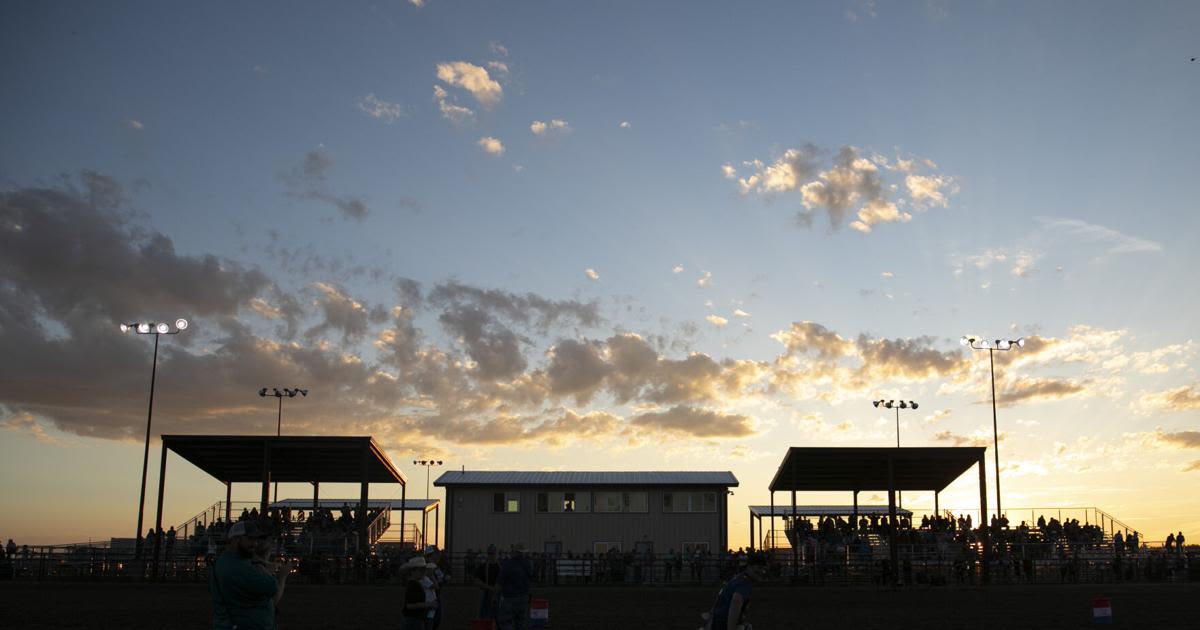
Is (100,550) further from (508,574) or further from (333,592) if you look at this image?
(508,574)

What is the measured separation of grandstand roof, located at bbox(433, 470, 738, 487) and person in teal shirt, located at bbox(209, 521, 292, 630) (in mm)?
46551

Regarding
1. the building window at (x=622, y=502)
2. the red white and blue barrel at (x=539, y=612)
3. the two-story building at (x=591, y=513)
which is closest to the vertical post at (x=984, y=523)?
the two-story building at (x=591, y=513)

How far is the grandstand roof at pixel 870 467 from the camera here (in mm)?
45688

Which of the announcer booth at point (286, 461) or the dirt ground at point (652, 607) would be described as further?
the announcer booth at point (286, 461)

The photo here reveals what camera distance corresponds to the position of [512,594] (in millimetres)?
16688

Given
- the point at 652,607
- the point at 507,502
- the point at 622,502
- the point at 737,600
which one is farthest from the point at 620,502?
the point at 737,600

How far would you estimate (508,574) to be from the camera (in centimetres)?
1670

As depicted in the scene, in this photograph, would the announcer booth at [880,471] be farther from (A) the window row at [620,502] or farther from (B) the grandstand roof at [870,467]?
(A) the window row at [620,502]

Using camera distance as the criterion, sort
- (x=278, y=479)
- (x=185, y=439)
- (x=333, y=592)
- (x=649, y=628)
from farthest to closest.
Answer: (x=278, y=479)
(x=185, y=439)
(x=333, y=592)
(x=649, y=628)

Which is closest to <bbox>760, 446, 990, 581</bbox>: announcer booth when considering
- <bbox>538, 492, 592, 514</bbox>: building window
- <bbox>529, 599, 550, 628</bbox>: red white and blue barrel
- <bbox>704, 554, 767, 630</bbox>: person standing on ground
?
<bbox>538, 492, 592, 514</bbox>: building window

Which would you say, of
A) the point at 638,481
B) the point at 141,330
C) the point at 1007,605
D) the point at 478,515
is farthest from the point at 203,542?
the point at 1007,605

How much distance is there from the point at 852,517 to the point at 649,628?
31887mm

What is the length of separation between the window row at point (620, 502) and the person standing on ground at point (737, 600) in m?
46.2

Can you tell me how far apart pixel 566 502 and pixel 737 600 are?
46.9m
